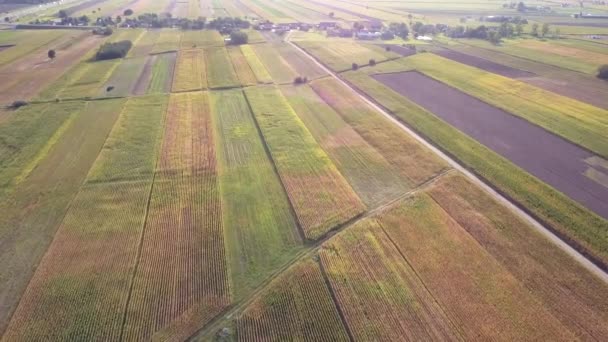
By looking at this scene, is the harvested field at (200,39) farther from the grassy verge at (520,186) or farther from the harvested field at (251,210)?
the grassy verge at (520,186)

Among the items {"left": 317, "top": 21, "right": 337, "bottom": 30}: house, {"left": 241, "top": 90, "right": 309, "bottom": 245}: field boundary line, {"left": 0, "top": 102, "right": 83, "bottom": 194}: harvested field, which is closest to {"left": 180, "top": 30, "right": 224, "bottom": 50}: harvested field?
{"left": 317, "top": 21, "right": 337, "bottom": 30}: house

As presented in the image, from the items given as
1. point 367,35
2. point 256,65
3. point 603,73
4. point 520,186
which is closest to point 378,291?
point 520,186

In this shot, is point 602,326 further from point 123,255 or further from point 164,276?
point 123,255

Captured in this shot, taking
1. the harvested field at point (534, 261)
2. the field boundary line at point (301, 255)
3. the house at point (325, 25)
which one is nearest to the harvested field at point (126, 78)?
the field boundary line at point (301, 255)

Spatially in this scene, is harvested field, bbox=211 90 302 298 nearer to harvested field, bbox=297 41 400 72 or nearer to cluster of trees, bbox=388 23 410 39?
harvested field, bbox=297 41 400 72

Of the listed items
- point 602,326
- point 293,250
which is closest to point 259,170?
point 293,250
